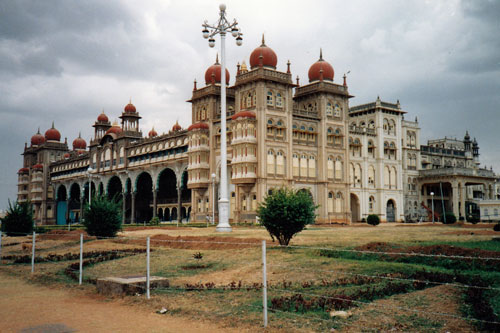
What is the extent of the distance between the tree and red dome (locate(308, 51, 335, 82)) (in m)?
38.9

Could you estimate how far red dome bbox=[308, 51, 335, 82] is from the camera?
→ 55.7 meters

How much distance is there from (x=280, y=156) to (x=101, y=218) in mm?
25637

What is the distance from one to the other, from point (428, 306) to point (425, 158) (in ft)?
238

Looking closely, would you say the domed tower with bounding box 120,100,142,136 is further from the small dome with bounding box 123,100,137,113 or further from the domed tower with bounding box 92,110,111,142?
the domed tower with bounding box 92,110,111,142

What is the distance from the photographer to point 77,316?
10102mm

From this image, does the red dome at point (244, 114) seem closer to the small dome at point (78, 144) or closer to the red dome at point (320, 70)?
the red dome at point (320, 70)

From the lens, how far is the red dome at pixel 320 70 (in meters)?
55.7

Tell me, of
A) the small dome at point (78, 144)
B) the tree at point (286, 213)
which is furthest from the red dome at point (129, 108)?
the tree at point (286, 213)

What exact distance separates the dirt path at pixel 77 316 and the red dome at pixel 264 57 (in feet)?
133

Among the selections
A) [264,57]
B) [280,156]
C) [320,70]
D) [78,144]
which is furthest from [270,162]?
[78,144]

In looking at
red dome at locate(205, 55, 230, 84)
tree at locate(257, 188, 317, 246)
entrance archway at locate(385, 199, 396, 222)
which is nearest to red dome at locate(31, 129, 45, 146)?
red dome at locate(205, 55, 230, 84)

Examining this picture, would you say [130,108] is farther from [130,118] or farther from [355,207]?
[355,207]

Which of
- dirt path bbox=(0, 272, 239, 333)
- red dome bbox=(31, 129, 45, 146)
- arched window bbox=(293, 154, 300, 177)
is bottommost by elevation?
dirt path bbox=(0, 272, 239, 333)

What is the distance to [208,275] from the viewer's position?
556 inches
